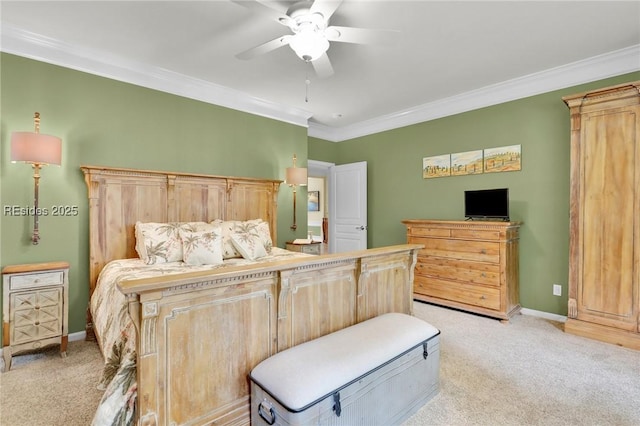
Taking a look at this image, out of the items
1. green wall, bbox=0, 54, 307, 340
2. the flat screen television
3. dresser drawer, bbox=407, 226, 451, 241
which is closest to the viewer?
green wall, bbox=0, 54, 307, 340

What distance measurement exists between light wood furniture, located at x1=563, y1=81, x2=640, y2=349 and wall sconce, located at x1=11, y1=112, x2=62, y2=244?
4.86m

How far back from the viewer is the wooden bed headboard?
2.97 metres

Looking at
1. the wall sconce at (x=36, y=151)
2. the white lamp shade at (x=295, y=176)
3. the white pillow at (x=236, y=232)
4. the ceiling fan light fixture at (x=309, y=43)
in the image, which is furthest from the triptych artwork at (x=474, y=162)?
the wall sconce at (x=36, y=151)

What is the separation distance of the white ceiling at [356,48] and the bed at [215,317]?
3.96 feet

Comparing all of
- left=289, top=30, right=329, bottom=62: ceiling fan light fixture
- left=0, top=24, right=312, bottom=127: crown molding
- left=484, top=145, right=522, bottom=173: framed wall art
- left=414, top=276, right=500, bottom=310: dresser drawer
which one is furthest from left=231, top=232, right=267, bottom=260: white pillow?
left=484, top=145, right=522, bottom=173: framed wall art

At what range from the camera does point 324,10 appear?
197 cm

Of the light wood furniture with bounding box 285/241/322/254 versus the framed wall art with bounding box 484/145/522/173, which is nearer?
the framed wall art with bounding box 484/145/522/173

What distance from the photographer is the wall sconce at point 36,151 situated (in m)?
2.44

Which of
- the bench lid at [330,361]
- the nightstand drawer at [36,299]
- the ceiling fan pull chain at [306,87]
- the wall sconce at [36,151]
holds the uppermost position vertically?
the ceiling fan pull chain at [306,87]

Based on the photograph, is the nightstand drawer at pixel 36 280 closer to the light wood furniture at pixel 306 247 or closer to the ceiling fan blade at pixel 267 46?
the ceiling fan blade at pixel 267 46

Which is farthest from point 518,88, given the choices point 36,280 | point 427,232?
point 36,280

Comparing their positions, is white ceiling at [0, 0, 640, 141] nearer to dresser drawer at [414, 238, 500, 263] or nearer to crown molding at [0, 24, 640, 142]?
crown molding at [0, 24, 640, 142]

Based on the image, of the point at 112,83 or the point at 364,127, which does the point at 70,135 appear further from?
the point at 364,127

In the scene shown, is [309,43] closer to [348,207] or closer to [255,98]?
[255,98]
